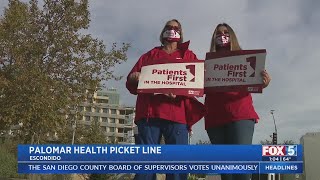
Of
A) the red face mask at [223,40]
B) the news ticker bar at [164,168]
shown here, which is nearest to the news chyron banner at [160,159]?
the news ticker bar at [164,168]

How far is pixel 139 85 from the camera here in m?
5.64

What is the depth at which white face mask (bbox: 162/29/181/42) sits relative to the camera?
586 cm

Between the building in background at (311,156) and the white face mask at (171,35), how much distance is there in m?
1.87

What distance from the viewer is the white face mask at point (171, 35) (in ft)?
19.2

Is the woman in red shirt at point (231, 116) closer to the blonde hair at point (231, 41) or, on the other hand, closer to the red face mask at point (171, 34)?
the blonde hair at point (231, 41)

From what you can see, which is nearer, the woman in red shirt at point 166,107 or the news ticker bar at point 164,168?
the news ticker bar at point 164,168

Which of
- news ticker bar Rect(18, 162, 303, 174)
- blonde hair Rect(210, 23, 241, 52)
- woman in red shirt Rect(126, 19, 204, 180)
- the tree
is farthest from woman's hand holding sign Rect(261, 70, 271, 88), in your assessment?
the tree

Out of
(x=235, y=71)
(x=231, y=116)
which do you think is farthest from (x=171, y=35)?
(x=231, y=116)

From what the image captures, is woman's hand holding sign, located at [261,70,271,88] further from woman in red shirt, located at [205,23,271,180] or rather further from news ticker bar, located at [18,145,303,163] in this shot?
news ticker bar, located at [18,145,303,163]

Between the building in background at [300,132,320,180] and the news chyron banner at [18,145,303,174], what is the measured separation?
0.99ft

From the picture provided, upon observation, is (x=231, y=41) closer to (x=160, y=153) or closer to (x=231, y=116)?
(x=231, y=116)

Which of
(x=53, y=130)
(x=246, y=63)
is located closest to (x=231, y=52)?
(x=246, y=63)

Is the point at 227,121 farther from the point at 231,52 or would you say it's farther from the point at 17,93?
the point at 17,93

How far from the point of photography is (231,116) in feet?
18.6
